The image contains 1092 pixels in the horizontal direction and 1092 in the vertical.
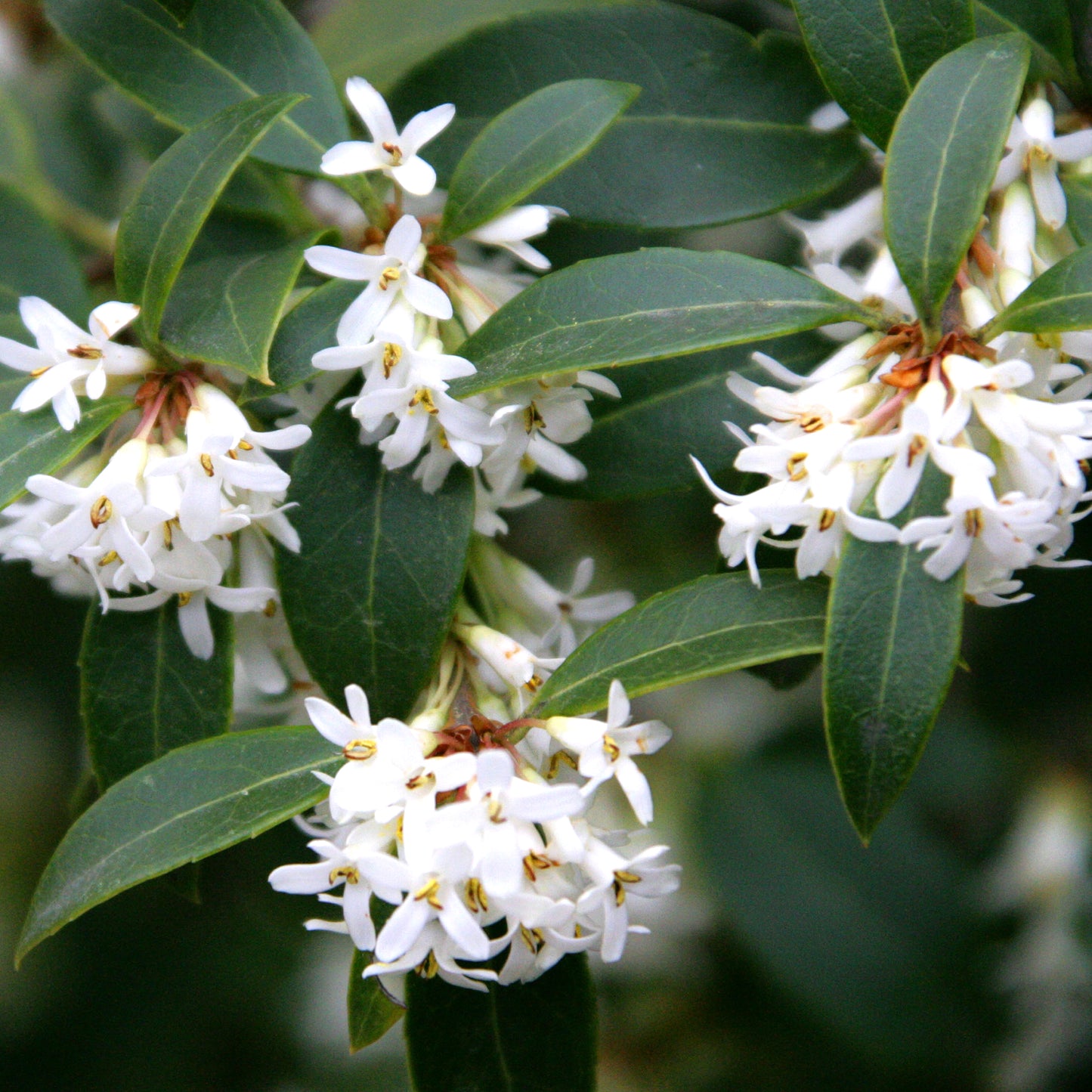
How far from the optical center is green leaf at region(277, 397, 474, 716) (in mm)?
1106

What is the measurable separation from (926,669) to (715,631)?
0.18 metres

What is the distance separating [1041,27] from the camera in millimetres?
1312

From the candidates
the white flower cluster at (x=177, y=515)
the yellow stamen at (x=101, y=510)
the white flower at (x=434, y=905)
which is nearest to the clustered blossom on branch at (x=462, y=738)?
the white flower at (x=434, y=905)

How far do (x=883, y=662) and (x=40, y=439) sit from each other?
80 centimetres

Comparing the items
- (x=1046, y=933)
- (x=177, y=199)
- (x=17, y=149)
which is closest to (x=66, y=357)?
(x=177, y=199)

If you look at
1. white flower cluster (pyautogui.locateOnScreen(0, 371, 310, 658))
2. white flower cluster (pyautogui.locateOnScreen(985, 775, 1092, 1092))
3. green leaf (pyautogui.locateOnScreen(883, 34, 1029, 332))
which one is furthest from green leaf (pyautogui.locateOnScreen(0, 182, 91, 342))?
white flower cluster (pyautogui.locateOnScreen(985, 775, 1092, 1092))

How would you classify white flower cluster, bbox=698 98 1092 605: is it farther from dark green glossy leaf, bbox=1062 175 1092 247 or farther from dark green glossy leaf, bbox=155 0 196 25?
dark green glossy leaf, bbox=155 0 196 25

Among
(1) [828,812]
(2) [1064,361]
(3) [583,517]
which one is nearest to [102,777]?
(2) [1064,361]

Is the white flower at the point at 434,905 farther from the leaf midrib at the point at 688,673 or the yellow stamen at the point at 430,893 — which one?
the leaf midrib at the point at 688,673

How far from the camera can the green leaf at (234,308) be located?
40.3 inches

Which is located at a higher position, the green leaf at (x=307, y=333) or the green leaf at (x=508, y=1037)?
the green leaf at (x=307, y=333)

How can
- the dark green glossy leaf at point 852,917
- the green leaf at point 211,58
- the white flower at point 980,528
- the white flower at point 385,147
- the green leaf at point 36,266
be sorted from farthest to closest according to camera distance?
the dark green glossy leaf at point 852,917 < the green leaf at point 36,266 < the green leaf at point 211,58 < the white flower at point 385,147 < the white flower at point 980,528

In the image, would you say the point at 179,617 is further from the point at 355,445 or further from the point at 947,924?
the point at 947,924

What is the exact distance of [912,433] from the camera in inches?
36.0
